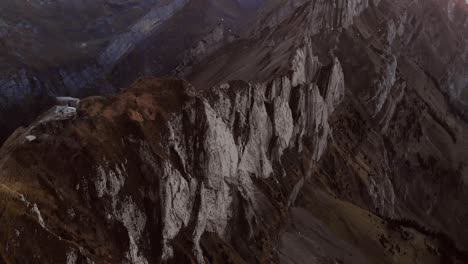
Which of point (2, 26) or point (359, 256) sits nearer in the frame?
point (359, 256)

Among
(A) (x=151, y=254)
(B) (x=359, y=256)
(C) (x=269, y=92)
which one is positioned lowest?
(B) (x=359, y=256)

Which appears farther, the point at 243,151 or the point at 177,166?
the point at 243,151

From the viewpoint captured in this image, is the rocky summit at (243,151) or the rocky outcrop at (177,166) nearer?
the rocky summit at (243,151)

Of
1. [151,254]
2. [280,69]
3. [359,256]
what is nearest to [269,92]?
[280,69]

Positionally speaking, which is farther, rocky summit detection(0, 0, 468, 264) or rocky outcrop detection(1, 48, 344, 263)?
rocky outcrop detection(1, 48, 344, 263)

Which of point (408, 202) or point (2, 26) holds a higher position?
point (2, 26)

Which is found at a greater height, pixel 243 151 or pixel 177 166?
pixel 243 151

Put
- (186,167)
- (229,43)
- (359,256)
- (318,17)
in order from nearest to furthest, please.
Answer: (186,167)
(359,256)
(318,17)
(229,43)

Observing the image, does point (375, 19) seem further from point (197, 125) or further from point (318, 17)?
point (197, 125)
